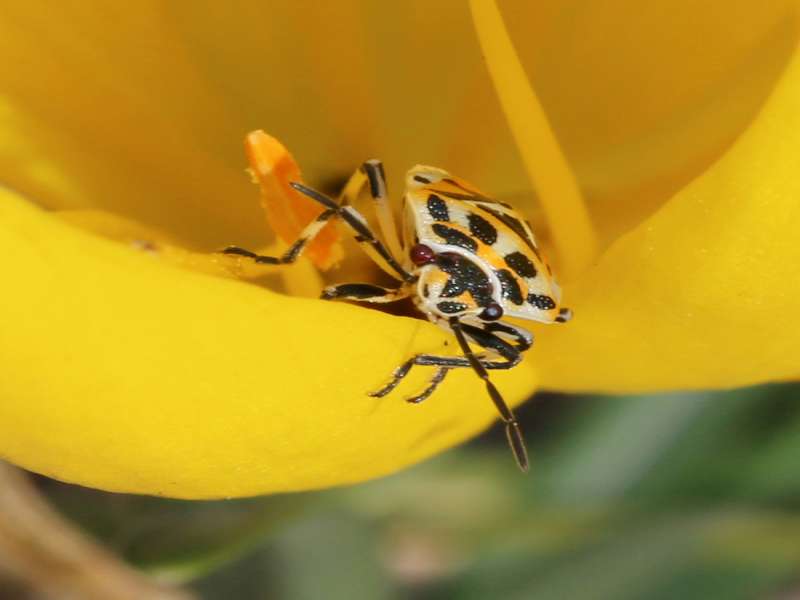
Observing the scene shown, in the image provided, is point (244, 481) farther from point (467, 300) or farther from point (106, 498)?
point (106, 498)

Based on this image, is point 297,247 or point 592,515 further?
point 592,515

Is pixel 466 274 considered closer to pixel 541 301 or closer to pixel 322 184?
pixel 541 301

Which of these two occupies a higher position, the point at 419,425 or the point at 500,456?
the point at 419,425

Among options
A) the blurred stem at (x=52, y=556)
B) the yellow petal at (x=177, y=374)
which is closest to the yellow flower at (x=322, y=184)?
the yellow petal at (x=177, y=374)

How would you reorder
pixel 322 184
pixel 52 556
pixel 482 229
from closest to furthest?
pixel 482 229 → pixel 322 184 → pixel 52 556

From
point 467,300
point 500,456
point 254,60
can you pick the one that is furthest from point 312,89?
point 500,456

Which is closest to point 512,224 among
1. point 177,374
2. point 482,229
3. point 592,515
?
point 482,229
